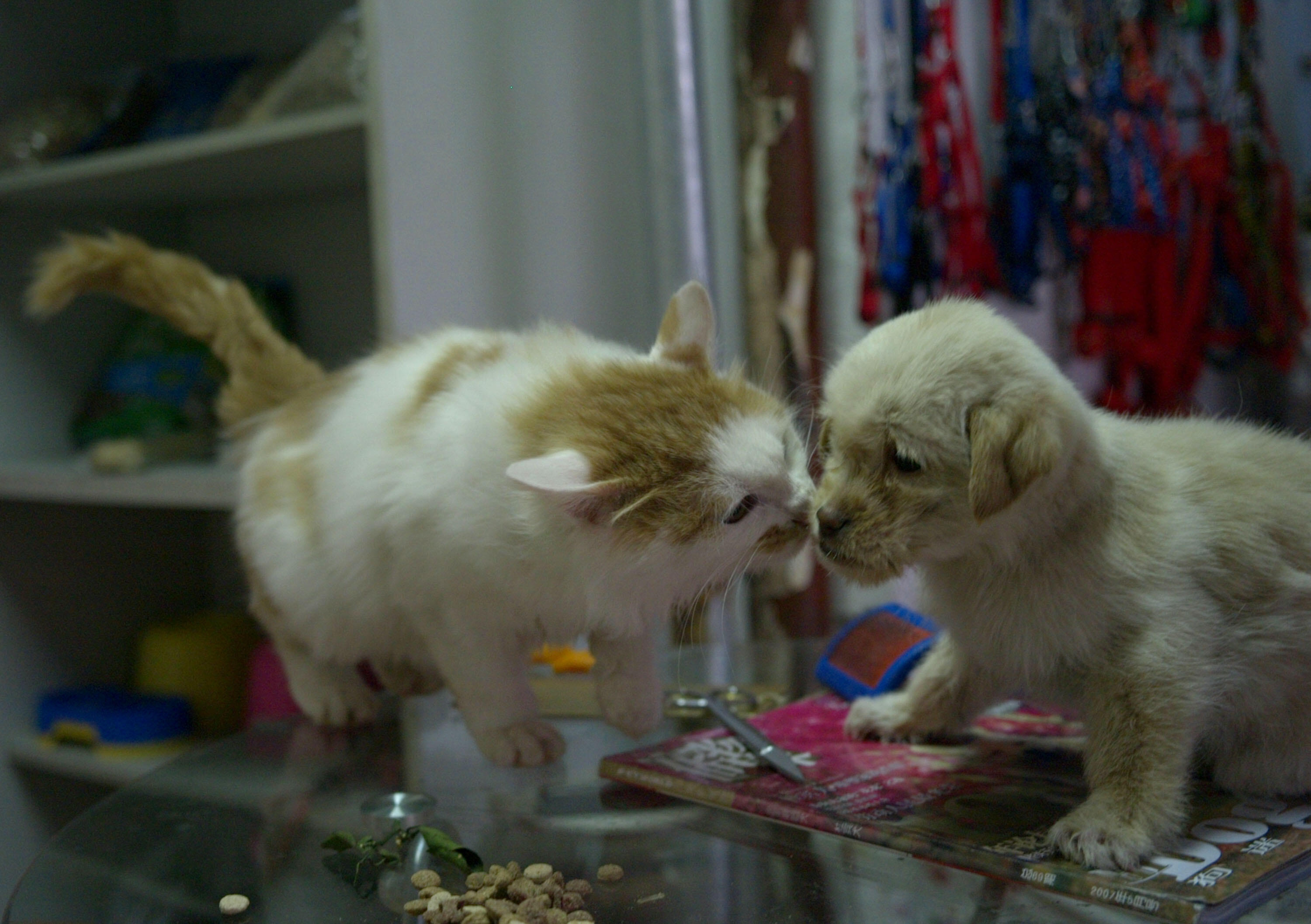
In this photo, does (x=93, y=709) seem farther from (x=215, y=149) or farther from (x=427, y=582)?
(x=427, y=582)

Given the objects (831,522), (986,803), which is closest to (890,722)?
(986,803)

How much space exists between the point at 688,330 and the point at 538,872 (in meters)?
0.48

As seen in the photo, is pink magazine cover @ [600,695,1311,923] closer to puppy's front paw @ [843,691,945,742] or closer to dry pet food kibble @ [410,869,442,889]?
puppy's front paw @ [843,691,945,742]

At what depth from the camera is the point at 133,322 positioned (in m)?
2.43

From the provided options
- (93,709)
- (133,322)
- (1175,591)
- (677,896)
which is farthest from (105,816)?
(133,322)

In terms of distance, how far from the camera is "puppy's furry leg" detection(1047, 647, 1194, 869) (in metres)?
0.74

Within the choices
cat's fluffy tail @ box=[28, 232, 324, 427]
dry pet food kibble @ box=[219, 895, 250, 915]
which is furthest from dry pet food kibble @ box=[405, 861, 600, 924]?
cat's fluffy tail @ box=[28, 232, 324, 427]

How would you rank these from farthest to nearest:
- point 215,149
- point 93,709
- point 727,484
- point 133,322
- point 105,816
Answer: point 133,322 < point 93,709 < point 215,149 < point 105,816 < point 727,484

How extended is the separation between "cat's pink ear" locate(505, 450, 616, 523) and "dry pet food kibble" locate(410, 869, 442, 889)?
0.28 m

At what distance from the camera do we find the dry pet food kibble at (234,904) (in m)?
0.78

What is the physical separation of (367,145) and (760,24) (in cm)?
69

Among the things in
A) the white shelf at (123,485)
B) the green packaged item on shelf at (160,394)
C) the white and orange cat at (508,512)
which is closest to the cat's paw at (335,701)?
the white and orange cat at (508,512)

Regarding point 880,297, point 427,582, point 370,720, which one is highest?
point 880,297

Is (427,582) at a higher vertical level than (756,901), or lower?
higher
